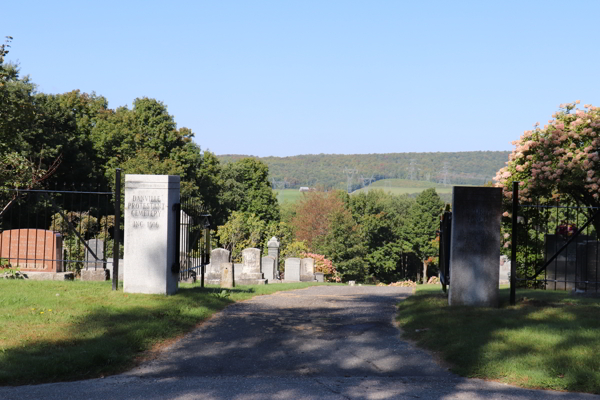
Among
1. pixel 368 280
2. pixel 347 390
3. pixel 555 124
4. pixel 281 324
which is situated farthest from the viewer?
pixel 368 280

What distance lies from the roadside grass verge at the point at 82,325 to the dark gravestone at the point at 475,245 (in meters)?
4.21

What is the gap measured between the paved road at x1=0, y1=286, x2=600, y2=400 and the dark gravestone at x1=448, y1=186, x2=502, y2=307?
144 cm

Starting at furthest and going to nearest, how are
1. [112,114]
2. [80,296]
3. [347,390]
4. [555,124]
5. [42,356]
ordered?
[112,114] → [555,124] → [80,296] → [42,356] → [347,390]

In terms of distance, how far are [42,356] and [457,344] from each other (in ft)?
16.0

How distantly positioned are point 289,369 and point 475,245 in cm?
464

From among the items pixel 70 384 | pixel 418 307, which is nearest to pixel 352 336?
pixel 418 307

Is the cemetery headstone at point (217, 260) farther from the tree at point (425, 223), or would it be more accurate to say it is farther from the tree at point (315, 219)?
the tree at point (425, 223)

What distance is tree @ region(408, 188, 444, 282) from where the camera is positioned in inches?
2474

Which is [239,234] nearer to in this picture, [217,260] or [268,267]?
[268,267]

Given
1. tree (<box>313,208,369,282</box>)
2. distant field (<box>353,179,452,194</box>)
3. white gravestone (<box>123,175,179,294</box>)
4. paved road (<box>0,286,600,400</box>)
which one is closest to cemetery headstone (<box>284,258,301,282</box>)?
white gravestone (<box>123,175,179,294</box>)

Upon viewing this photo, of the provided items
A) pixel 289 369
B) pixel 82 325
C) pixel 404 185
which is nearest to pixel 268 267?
pixel 82 325

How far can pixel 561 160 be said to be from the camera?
1672 cm

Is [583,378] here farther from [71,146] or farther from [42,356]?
[71,146]

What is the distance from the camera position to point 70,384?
6070 mm
